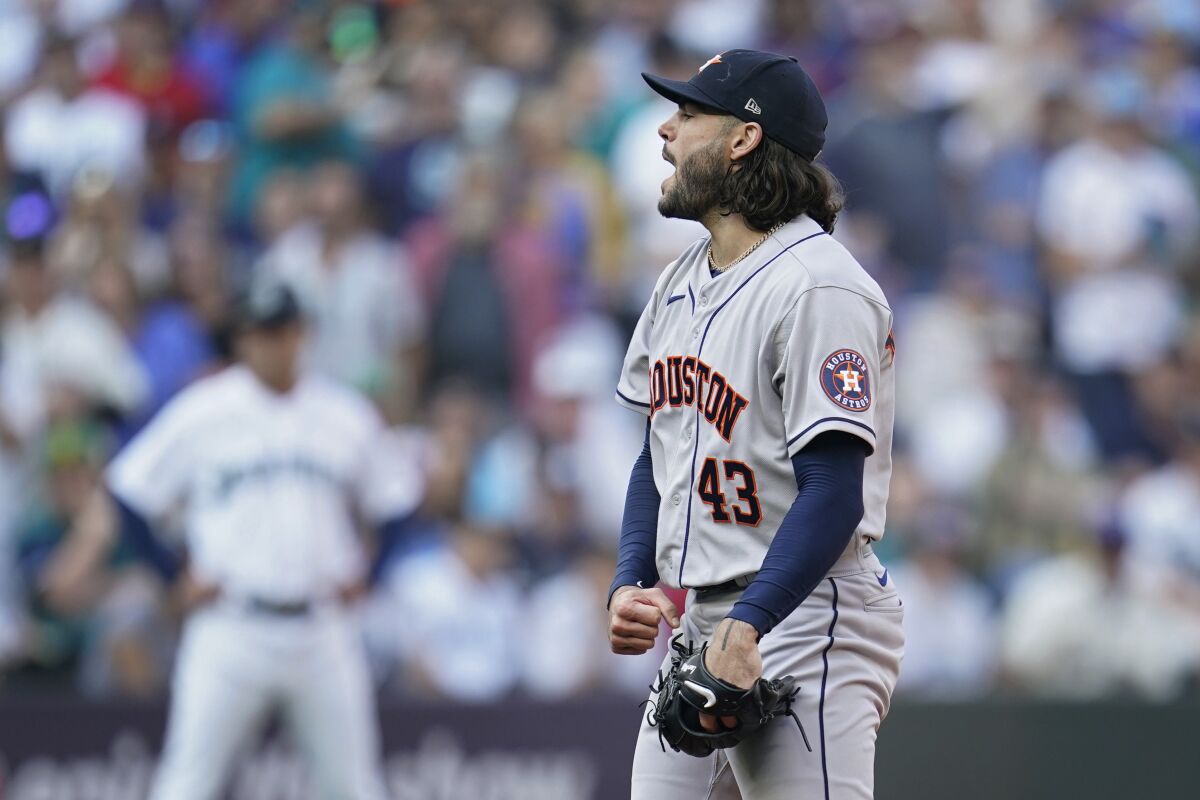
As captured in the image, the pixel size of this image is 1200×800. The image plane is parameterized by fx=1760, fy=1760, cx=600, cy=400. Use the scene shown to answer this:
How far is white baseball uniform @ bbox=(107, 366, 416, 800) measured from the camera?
22.4 ft

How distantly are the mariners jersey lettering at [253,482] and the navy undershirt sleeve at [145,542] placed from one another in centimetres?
8

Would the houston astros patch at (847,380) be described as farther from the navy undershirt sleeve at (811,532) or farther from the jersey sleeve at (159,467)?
the jersey sleeve at (159,467)

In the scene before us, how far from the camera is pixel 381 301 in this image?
32.0 ft

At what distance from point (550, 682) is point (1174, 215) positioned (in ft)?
16.2

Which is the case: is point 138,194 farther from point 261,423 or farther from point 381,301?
point 261,423

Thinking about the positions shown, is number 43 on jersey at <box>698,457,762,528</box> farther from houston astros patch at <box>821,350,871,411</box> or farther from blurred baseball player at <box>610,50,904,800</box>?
houston astros patch at <box>821,350,871,411</box>

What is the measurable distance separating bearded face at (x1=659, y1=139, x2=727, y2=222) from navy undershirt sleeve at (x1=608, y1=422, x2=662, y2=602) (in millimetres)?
525

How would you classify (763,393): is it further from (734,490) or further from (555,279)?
(555,279)

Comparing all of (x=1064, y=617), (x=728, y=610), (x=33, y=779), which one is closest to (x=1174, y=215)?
(x=1064, y=617)

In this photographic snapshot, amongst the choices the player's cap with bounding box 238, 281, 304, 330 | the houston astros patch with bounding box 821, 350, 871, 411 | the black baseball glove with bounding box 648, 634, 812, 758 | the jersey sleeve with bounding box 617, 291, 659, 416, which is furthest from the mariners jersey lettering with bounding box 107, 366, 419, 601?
the houston astros patch with bounding box 821, 350, 871, 411

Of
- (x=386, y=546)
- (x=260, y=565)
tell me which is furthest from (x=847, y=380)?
(x=386, y=546)

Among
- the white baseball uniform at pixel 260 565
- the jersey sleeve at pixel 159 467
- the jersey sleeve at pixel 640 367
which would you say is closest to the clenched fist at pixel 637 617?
the jersey sleeve at pixel 640 367

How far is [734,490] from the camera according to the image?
3.53 m

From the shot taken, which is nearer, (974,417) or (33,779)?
(33,779)
